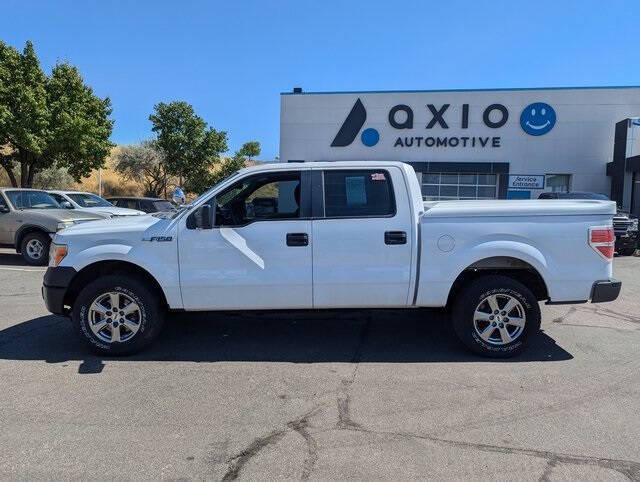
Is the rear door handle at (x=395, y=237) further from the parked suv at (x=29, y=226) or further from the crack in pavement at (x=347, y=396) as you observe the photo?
the parked suv at (x=29, y=226)

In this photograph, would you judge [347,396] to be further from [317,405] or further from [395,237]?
[395,237]

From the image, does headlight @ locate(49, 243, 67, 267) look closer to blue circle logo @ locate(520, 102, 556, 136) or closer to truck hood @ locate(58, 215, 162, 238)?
truck hood @ locate(58, 215, 162, 238)

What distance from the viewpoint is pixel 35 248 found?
39.0ft

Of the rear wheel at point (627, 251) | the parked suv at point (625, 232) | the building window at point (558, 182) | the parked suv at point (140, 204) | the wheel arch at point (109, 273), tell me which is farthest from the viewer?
the building window at point (558, 182)

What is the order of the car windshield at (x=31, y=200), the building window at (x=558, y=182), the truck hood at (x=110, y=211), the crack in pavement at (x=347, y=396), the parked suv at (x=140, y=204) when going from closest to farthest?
the crack in pavement at (x=347, y=396) → the car windshield at (x=31, y=200) → the truck hood at (x=110, y=211) → the parked suv at (x=140, y=204) → the building window at (x=558, y=182)

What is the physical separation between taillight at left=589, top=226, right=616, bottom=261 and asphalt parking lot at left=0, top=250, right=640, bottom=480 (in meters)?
1.13

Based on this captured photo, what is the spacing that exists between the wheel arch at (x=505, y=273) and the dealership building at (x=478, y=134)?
19.6 m

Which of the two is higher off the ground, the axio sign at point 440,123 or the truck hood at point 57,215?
the axio sign at point 440,123

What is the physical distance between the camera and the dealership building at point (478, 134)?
2370 centimetres

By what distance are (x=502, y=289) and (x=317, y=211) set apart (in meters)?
1.99

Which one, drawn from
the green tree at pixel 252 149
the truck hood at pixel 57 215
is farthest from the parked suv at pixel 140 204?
the green tree at pixel 252 149

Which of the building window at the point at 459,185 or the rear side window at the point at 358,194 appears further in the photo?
the building window at the point at 459,185

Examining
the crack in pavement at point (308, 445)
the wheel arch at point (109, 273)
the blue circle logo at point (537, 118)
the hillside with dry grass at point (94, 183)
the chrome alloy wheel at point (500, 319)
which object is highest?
the blue circle logo at point (537, 118)

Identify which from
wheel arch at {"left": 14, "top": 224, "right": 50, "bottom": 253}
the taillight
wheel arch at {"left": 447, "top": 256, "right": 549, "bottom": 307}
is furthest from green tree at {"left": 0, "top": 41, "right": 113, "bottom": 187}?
the taillight
